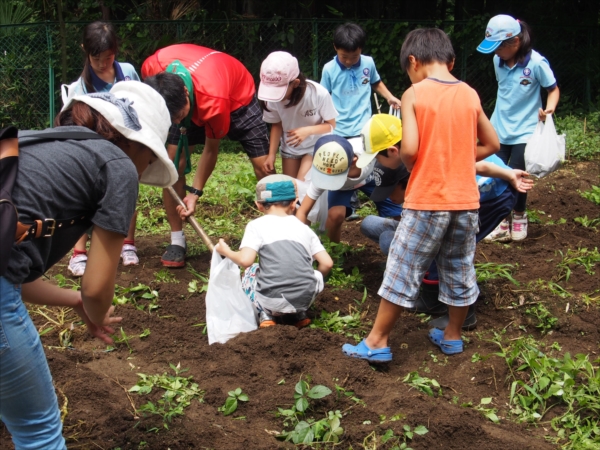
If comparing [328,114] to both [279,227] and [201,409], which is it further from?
[201,409]

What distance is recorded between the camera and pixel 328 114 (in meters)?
5.50

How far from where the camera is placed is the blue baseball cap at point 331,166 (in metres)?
4.48

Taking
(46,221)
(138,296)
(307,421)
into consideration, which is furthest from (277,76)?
(46,221)

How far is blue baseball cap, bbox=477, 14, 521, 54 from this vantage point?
578 cm

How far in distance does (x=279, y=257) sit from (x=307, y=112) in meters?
1.77

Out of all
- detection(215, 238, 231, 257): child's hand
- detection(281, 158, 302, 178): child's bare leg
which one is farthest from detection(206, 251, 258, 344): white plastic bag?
detection(281, 158, 302, 178): child's bare leg

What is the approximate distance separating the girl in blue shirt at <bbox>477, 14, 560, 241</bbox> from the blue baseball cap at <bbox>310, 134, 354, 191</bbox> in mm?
1914

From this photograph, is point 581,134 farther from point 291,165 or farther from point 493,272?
point 291,165

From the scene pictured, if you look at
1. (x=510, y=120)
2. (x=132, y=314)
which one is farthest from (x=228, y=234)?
(x=510, y=120)

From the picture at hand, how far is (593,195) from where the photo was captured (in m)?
6.79

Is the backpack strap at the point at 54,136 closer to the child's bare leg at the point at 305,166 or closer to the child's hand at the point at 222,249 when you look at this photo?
the child's hand at the point at 222,249

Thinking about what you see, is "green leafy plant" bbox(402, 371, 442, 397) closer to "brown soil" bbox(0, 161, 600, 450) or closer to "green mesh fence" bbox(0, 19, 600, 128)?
"brown soil" bbox(0, 161, 600, 450)

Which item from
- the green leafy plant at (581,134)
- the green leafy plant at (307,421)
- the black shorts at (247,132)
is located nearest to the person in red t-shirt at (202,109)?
the black shorts at (247,132)

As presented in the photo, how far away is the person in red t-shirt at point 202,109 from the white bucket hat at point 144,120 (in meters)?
1.53
